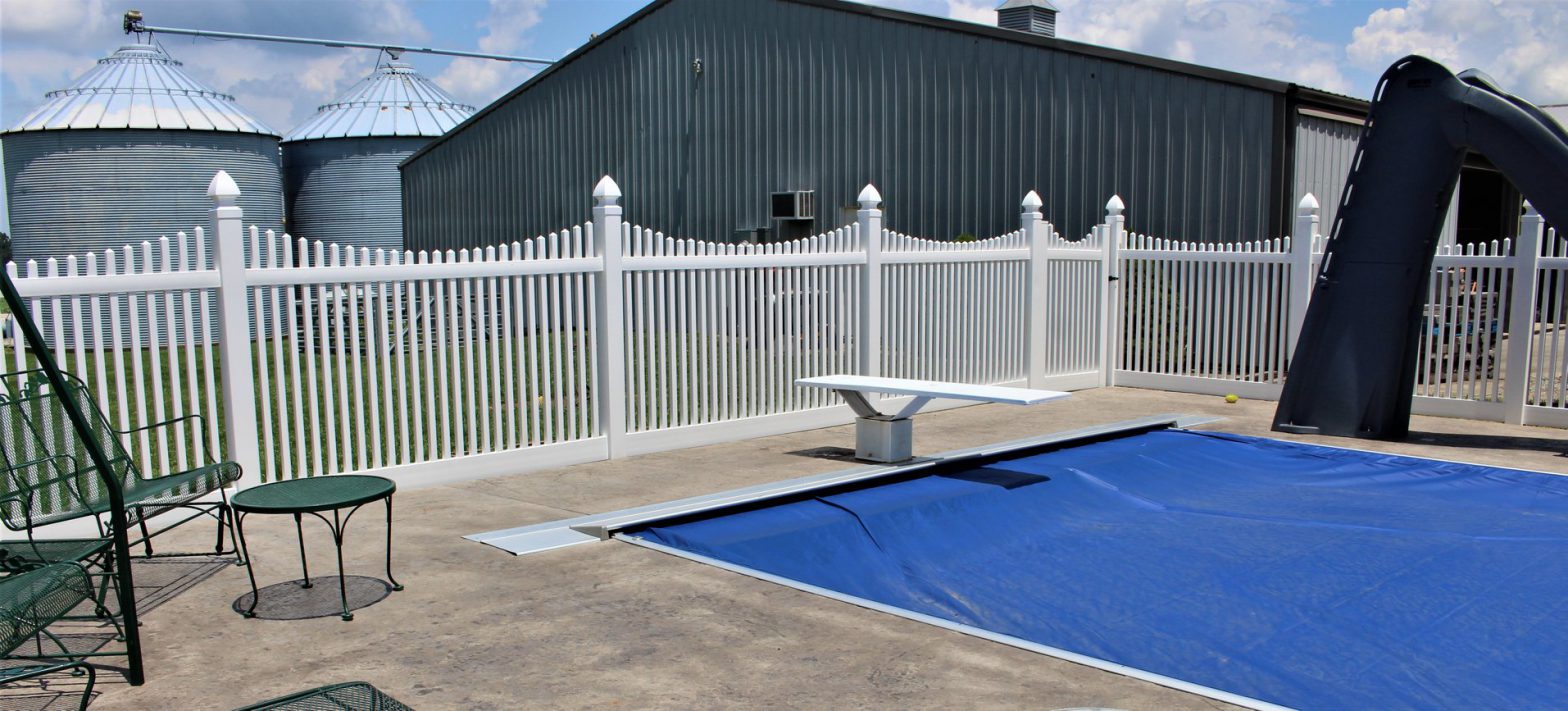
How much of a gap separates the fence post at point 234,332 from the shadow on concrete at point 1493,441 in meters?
9.12

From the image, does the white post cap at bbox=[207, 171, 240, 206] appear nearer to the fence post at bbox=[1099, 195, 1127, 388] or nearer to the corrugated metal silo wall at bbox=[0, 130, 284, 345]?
the fence post at bbox=[1099, 195, 1127, 388]

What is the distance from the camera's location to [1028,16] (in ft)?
62.5

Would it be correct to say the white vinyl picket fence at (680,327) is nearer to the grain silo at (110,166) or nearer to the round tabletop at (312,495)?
the round tabletop at (312,495)

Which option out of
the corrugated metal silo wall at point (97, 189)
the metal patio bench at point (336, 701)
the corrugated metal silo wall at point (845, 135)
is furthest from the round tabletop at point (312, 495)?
the corrugated metal silo wall at point (97, 189)

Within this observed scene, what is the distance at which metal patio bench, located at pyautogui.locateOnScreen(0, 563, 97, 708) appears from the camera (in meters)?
3.75

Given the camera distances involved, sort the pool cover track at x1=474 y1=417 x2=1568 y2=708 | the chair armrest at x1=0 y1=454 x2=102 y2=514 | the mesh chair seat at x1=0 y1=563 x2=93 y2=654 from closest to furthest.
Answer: the mesh chair seat at x1=0 y1=563 x2=93 y2=654 < the pool cover track at x1=474 y1=417 x2=1568 y2=708 < the chair armrest at x1=0 y1=454 x2=102 y2=514

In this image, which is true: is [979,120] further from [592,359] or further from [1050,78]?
[592,359]

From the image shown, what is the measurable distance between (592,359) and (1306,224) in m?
7.52

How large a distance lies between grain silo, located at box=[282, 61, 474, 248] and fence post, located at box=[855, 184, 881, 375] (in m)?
21.6

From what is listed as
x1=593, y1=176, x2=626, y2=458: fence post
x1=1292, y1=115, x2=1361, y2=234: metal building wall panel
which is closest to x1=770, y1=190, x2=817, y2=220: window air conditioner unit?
x1=1292, y1=115, x2=1361, y2=234: metal building wall panel

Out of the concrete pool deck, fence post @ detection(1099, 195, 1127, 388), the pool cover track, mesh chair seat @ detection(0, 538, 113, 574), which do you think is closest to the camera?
the concrete pool deck

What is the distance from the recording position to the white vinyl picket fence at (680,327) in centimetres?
756

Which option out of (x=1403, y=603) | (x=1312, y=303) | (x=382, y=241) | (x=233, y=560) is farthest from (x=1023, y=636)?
(x=382, y=241)

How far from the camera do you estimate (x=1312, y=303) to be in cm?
1082
